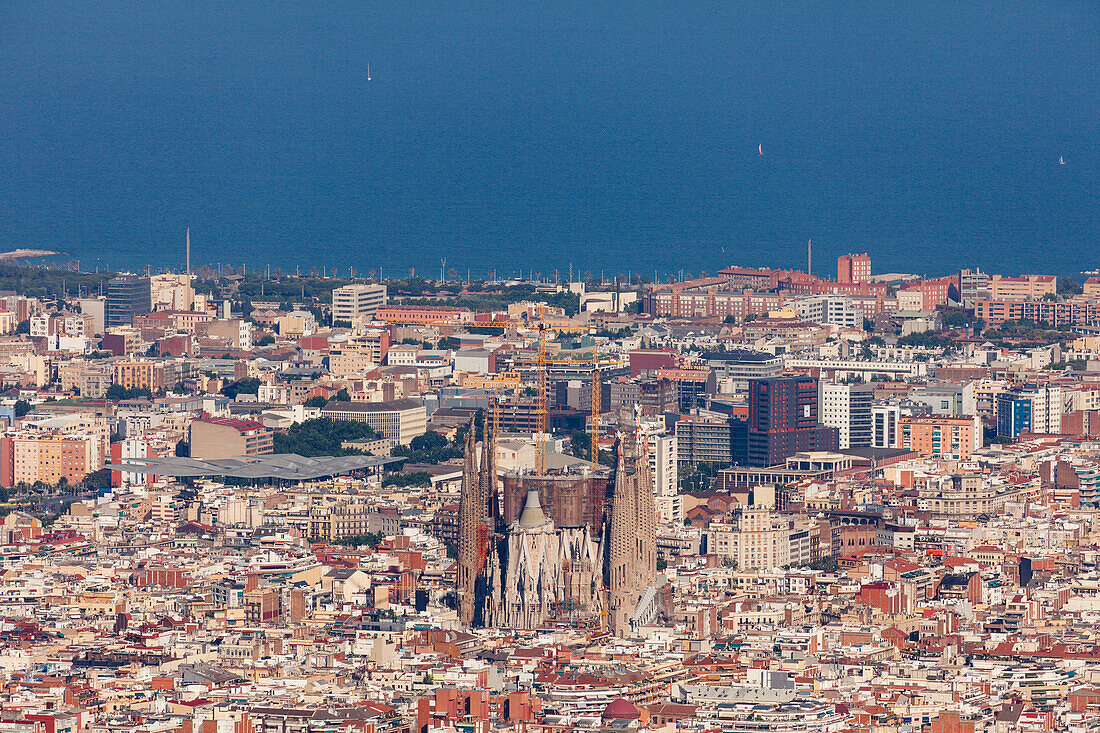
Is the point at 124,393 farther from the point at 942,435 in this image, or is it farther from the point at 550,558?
the point at 550,558

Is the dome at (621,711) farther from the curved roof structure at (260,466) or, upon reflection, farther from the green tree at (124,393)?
the green tree at (124,393)

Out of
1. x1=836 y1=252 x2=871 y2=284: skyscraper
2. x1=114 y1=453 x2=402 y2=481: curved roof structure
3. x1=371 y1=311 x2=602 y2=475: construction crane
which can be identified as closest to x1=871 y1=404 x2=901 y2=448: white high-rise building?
x1=371 y1=311 x2=602 y2=475: construction crane

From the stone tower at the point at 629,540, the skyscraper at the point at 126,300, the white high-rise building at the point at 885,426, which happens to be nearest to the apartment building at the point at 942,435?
the white high-rise building at the point at 885,426

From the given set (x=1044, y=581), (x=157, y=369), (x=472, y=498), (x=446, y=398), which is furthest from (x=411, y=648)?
(x=157, y=369)

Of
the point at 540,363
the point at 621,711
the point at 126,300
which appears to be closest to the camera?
the point at 621,711

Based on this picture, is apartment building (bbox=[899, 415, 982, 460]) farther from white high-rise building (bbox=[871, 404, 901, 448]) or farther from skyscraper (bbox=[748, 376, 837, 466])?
skyscraper (bbox=[748, 376, 837, 466])

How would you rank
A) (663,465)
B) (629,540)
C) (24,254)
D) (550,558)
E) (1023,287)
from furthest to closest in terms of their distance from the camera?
(24,254), (1023,287), (663,465), (629,540), (550,558)

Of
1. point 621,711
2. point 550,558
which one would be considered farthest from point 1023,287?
point 621,711
